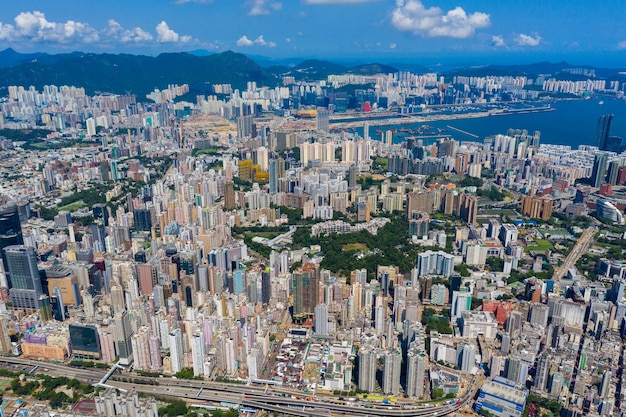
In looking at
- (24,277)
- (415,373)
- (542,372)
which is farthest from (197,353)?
(542,372)

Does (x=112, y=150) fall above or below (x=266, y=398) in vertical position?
above

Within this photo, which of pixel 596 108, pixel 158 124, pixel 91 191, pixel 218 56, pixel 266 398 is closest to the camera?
pixel 266 398

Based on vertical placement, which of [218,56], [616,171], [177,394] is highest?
[218,56]

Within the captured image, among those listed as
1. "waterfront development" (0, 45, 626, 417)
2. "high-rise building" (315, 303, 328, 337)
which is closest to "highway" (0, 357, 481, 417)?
"waterfront development" (0, 45, 626, 417)

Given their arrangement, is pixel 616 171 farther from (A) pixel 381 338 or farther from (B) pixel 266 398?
(B) pixel 266 398

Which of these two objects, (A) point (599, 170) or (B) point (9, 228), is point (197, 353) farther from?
(A) point (599, 170)

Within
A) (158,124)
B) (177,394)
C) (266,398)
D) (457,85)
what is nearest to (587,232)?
(266,398)

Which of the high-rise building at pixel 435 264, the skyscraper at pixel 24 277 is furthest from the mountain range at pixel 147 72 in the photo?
the high-rise building at pixel 435 264
